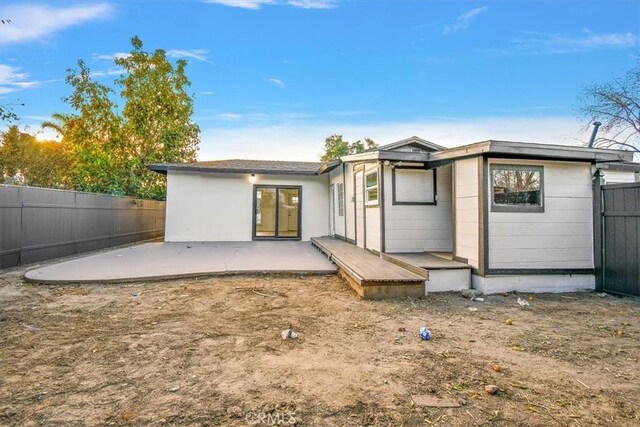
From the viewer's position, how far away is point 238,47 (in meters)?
11.1

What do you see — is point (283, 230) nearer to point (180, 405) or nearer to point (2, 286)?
point (2, 286)

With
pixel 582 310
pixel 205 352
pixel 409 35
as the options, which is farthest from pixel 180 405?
pixel 409 35

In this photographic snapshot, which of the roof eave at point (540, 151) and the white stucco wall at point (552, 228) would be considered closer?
the roof eave at point (540, 151)

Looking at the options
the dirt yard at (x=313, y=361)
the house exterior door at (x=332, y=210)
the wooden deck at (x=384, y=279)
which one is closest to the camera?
the dirt yard at (x=313, y=361)

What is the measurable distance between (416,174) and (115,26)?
39.1 feet

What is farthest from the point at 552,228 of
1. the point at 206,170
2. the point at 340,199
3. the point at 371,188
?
the point at 206,170

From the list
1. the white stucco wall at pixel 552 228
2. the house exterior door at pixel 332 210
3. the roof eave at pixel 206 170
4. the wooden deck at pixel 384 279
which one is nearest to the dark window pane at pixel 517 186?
the white stucco wall at pixel 552 228

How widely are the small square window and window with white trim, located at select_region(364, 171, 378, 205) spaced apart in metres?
2.54

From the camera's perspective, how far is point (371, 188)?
25.1ft

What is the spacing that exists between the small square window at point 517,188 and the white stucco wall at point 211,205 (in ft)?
24.8

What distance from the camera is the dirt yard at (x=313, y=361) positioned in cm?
200

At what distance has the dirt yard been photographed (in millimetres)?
2002

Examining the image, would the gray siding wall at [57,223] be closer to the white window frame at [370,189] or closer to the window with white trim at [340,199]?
the window with white trim at [340,199]

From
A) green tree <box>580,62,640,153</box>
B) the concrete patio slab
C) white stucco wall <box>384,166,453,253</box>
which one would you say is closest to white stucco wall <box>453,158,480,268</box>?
white stucco wall <box>384,166,453,253</box>
